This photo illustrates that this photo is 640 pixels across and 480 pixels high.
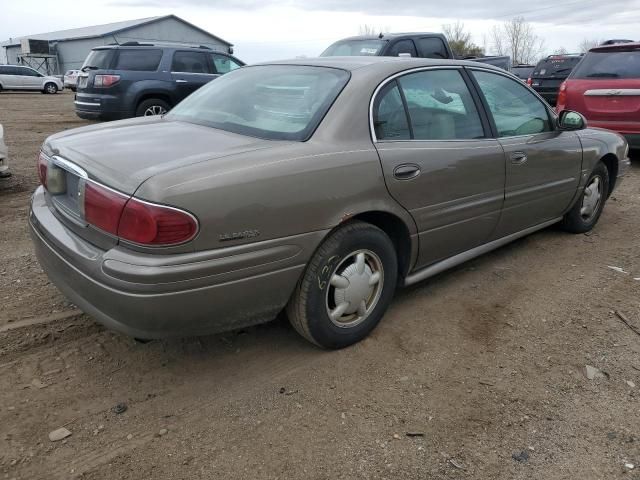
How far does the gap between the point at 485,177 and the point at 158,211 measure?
2.20 metres

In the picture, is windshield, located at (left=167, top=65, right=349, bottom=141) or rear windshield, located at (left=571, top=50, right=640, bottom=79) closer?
windshield, located at (left=167, top=65, right=349, bottom=141)

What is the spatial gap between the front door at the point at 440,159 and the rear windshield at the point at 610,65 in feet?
16.4

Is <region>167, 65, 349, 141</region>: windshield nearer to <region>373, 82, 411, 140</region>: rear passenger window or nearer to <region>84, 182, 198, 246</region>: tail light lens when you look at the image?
<region>373, 82, 411, 140</region>: rear passenger window

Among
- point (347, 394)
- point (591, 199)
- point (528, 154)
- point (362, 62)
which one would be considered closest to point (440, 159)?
point (362, 62)

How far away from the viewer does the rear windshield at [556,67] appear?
48.8ft

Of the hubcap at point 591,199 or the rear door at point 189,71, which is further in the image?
the rear door at point 189,71

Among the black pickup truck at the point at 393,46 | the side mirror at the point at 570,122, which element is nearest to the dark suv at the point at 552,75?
the black pickup truck at the point at 393,46

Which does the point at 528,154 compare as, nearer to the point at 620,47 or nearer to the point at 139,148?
the point at 139,148

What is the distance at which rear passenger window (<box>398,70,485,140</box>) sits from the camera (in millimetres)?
3318

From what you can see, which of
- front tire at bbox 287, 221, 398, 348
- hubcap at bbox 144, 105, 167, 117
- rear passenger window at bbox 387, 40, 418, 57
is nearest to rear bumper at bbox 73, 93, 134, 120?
hubcap at bbox 144, 105, 167, 117

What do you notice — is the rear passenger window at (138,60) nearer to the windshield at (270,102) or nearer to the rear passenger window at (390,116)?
the windshield at (270,102)

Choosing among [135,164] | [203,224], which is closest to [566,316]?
[203,224]

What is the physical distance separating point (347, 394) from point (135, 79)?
9609 mm

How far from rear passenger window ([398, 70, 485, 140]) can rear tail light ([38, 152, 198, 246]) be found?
5.11 ft
